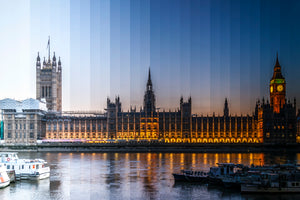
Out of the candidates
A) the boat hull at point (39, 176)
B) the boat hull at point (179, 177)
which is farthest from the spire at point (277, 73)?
the boat hull at point (39, 176)

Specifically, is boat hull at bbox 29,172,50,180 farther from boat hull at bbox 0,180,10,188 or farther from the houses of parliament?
the houses of parliament

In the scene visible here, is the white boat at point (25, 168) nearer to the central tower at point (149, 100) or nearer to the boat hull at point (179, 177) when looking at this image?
the boat hull at point (179, 177)

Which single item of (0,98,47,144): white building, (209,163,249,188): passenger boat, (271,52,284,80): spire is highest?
(271,52,284,80): spire

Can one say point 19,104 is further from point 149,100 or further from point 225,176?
point 225,176

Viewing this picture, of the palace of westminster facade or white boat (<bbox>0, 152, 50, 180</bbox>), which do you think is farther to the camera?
the palace of westminster facade

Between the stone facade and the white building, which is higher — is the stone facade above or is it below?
above

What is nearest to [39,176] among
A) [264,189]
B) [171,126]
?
[264,189]

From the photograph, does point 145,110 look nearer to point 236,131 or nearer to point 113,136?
point 113,136

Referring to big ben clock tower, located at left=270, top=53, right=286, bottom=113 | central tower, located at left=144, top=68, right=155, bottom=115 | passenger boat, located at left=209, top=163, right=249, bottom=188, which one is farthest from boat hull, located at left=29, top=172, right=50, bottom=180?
big ben clock tower, located at left=270, top=53, right=286, bottom=113
